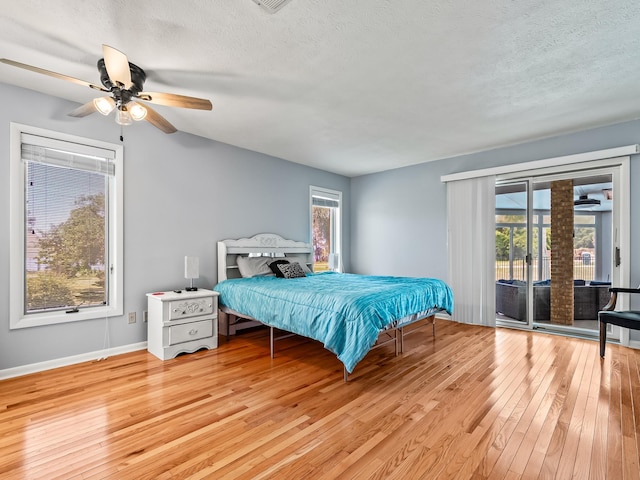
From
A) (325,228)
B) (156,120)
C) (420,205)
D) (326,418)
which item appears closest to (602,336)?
(420,205)

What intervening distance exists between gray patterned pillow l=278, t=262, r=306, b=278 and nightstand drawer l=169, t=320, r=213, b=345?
50.7 inches

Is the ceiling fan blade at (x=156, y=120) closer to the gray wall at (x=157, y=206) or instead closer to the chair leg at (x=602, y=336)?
the gray wall at (x=157, y=206)

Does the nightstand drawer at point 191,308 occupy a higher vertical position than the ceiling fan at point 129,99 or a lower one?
lower

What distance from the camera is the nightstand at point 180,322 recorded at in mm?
3424

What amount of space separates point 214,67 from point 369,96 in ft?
4.90

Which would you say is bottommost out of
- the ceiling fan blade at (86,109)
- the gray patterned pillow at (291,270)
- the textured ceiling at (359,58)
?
the gray patterned pillow at (291,270)

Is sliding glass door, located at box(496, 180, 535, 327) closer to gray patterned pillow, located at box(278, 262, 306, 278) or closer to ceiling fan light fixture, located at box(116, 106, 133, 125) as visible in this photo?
gray patterned pillow, located at box(278, 262, 306, 278)

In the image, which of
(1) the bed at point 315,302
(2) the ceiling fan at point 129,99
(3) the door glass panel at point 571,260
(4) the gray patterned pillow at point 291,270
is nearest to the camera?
(2) the ceiling fan at point 129,99

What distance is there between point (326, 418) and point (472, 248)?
3.83 meters

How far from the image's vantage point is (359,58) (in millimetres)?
2529

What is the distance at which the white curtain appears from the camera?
4.85 meters

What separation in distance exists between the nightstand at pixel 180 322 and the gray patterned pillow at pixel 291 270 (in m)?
1.14

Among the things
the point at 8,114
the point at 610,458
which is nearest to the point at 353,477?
the point at 610,458

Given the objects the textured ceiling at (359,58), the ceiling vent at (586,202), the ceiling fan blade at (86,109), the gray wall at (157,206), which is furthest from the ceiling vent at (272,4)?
the ceiling vent at (586,202)
